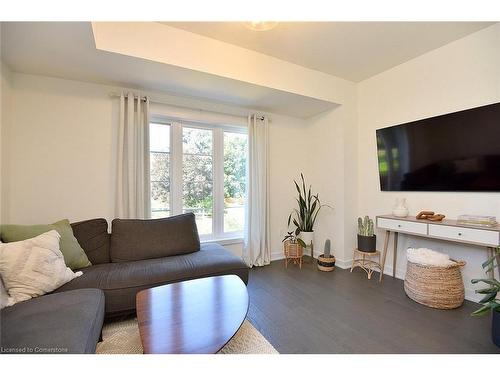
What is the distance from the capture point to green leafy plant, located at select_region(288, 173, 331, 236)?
3.35 metres

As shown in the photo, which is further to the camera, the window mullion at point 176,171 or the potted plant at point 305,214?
the potted plant at point 305,214

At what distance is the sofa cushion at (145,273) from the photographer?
5.43 ft

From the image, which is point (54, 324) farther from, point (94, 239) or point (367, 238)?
point (367, 238)

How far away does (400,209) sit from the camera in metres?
2.58

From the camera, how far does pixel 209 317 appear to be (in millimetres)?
1199

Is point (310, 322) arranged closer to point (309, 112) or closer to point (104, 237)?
point (104, 237)

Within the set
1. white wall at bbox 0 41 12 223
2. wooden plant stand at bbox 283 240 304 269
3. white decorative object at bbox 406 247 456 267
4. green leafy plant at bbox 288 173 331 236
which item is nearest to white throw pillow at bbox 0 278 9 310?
white wall at bbox 0 41 12 223

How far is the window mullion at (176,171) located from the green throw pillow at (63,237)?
1.14 meters

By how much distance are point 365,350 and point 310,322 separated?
43 centimetres

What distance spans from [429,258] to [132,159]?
10.5ft

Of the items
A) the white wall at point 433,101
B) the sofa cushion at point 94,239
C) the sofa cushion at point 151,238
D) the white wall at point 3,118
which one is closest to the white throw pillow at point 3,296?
the sofa cushion at point 94,239

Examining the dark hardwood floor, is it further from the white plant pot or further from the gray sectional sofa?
the white plant pot

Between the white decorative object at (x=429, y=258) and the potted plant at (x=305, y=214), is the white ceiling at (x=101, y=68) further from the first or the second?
→ the white decorative object at (x=429, y=258)
